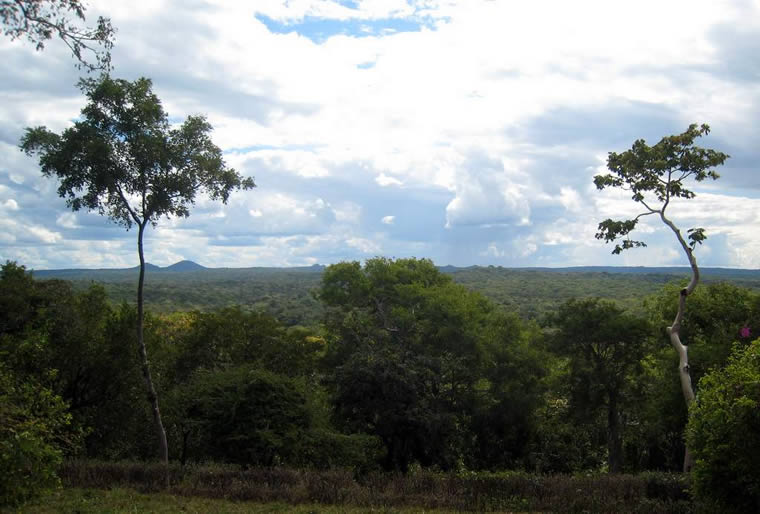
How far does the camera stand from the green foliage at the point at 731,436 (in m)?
8.87

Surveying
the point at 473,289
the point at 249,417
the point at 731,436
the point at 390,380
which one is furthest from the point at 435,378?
the point at 473,289

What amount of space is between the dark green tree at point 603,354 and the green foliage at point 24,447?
2145 centimetres

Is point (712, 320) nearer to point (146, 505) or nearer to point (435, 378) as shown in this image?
point (435, 378)

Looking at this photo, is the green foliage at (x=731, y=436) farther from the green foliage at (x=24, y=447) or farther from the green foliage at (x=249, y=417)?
the green foliage at (x=249, y=417)

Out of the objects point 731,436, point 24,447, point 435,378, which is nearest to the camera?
point 24,447

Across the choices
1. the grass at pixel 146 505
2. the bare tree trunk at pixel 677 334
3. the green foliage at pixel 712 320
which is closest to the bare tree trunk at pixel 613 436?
the green foliage at pixel 712 320

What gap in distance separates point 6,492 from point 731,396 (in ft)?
34.6

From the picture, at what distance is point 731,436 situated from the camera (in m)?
9.18

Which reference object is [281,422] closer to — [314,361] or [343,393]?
[343,393]

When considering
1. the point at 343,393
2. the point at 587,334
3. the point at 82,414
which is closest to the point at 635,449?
the point at 587,334

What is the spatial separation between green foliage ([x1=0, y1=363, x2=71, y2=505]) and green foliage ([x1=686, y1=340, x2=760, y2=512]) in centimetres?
981

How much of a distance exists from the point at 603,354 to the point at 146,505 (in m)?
20.5

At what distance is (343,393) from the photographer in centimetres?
2236

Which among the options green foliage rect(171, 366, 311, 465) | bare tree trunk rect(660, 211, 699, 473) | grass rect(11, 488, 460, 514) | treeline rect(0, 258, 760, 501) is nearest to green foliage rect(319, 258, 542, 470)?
treeline rect(0, 258, 760, 501)
